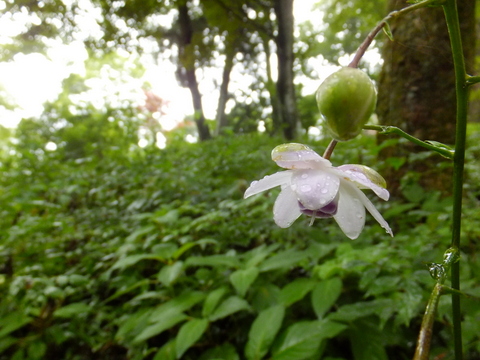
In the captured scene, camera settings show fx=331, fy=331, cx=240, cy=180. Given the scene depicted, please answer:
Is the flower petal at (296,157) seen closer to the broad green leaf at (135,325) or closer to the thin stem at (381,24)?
the thin stem at (381,24)

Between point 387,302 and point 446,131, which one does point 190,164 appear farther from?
point 387,302

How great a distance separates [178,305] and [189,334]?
0.17 m

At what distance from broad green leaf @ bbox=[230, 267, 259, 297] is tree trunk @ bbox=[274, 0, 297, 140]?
7.20 ft

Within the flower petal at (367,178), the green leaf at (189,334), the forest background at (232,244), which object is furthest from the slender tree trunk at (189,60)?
the flower petal at (367,178)

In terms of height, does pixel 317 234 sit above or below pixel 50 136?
below

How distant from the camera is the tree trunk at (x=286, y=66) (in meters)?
3.29

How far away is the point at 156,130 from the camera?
21.2 ft

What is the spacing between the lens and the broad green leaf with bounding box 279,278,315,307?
3.74ft

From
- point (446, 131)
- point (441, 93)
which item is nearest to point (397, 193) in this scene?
point (446, 131)

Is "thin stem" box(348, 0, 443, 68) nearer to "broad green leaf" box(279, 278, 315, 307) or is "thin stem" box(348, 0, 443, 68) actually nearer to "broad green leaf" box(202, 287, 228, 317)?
"broad green leaf" box(279, 278, 315, 307)

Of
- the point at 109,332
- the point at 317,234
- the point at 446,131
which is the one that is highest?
the point at 446,131

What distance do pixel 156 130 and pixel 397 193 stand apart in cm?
524

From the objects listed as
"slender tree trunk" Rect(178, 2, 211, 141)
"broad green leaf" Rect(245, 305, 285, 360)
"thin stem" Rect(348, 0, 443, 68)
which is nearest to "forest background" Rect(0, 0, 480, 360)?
"broad green leaf" Rect(245, 305, 285, 360)

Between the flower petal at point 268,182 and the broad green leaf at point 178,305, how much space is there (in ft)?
2.74
